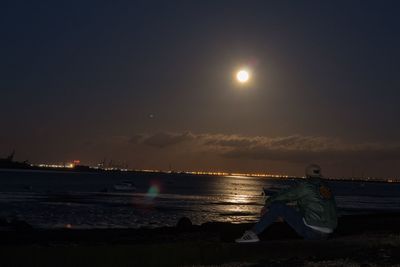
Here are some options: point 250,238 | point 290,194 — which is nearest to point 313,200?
point 290,194

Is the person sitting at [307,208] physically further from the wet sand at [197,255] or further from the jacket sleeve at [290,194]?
the wet sand at [197,255]

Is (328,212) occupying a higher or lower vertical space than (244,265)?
higher

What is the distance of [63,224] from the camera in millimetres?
41406

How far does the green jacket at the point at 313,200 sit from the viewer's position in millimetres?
9102

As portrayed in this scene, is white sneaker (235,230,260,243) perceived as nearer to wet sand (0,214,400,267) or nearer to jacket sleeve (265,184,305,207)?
wet sand (0,214,400,267)

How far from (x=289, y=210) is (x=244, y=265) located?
4.08 feet

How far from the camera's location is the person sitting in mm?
9117

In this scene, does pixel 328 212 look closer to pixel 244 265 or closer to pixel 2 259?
pixel 244 265

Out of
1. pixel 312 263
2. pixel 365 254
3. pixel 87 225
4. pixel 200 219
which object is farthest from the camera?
pixel 200 219

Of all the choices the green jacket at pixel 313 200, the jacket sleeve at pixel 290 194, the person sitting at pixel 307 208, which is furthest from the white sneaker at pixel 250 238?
the jacket sleeve at pixel 290 194

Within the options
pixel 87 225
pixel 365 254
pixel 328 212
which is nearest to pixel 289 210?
pixel 328 212

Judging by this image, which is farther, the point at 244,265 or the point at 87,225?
the point at 87,225

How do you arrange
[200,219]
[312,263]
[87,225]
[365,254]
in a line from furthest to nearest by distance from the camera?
1. [200,219]
2. [87,225]
3. [365,254]
4. [312,263]

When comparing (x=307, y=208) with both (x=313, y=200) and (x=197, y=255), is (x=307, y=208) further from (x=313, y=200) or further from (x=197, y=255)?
(x=197, y=255)
